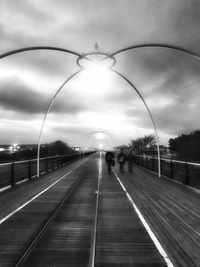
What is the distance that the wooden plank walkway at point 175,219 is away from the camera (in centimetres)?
500

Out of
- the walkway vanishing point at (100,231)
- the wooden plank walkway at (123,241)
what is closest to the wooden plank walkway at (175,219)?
the walkway vanishing point at (100,231)

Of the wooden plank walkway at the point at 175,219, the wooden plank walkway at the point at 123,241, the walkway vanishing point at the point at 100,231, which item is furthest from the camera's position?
the wooden plank walkway at the point at 175,219

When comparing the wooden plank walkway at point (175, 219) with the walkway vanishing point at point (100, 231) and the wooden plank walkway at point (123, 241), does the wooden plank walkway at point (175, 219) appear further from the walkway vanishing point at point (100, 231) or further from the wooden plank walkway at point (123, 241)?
the wooden plank walkway at point (123, 241)

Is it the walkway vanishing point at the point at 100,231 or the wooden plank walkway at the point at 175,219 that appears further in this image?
the wooden plank walkway at the point at 175,219

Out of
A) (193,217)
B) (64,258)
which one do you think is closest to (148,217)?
(193,217)

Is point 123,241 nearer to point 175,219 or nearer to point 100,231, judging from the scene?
point 100,231

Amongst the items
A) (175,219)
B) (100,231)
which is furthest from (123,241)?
(175,219)

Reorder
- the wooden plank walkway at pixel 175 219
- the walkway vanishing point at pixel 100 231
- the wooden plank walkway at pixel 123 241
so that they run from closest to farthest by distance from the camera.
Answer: the wooden plank walkway at pixel 123 241
the walkway vanishing point at pixel 100 231
the wooden plank walkway at pixel 175 219

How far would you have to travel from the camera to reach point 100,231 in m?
6.43

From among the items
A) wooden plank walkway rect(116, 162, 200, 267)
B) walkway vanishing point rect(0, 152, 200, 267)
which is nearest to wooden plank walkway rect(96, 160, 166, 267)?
walkway vanishing point rect(0, 152, 200, 267)

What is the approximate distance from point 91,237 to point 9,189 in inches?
342

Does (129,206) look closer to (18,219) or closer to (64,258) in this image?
(18,219)

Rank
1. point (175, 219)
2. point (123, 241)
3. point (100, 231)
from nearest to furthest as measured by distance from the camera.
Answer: point (123, 241) → point (100, 231) → point (175, 219)

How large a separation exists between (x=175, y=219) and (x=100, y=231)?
230 cm
